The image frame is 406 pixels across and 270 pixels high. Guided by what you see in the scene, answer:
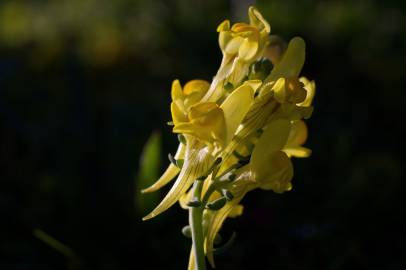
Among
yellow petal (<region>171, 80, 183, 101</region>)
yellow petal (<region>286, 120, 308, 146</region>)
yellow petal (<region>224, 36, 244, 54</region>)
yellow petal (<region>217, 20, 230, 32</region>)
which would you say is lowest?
yellow petal (<region>286, 120, 308, 146</region>)

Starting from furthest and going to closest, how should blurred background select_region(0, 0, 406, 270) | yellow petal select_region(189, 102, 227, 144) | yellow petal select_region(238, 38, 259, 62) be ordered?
blurred background select_region(0, 0, 406, 270)
yellow petal select_region(238, 38, 259, 62)
yellow petal select_region(189, 102, 227, 144)

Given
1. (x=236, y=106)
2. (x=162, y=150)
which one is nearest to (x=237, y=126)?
(x=236, y=106)

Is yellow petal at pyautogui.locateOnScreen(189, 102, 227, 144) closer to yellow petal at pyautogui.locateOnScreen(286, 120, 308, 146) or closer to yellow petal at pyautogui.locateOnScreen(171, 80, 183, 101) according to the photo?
yellow petal at pyautogui.locateOnScreen(171, 80, 183, 101)

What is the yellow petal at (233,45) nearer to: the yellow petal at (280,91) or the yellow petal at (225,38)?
the yellow petal at (225,38)

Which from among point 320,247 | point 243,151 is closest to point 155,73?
point 320,247

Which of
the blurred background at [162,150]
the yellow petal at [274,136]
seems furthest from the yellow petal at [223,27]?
the blurred background at [162,150]

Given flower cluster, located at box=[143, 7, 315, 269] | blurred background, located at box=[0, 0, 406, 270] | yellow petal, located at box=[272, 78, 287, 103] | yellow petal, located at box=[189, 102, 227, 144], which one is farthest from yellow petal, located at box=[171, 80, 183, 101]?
blurred background, located at box=[0, 0, 406, 270]

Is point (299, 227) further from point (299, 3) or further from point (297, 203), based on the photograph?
point (299, 3)
